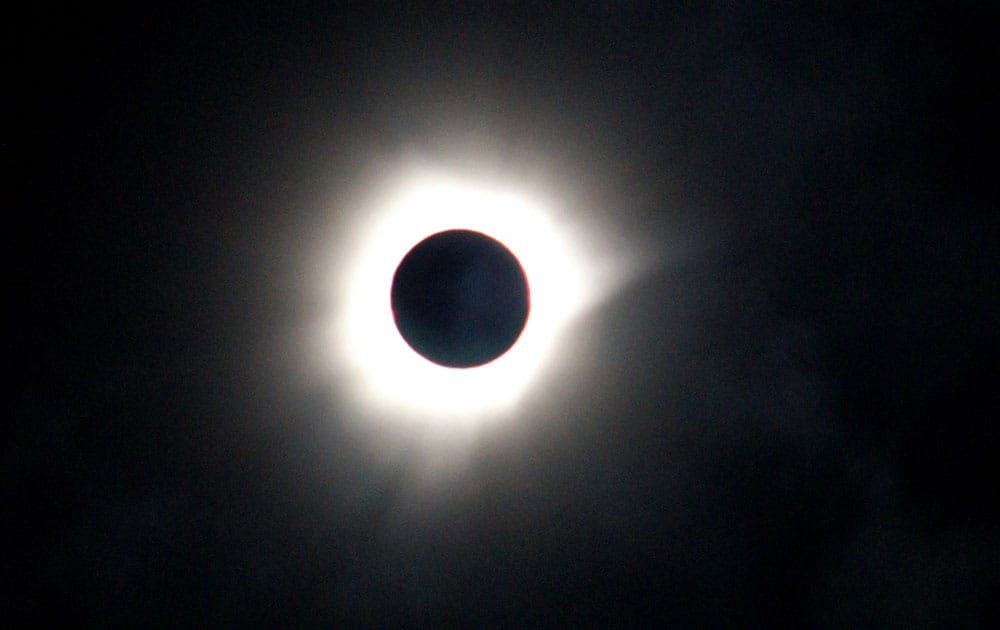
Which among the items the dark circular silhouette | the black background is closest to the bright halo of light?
the black background

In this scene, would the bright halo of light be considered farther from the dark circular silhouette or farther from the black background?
the dark circular silhouette

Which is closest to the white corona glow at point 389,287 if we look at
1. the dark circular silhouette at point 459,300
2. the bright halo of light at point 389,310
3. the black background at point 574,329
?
the bright halo of light at point 389,310

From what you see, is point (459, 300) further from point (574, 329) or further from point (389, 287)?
point (574, 329)

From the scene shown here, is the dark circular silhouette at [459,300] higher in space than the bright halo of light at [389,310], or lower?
lower

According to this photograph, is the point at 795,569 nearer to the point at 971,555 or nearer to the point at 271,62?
the point at 971,555

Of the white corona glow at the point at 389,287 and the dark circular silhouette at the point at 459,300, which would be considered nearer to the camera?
the dark circular silhouette at the point at 459,300

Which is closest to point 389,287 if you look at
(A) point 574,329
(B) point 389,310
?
(B) point 389,310

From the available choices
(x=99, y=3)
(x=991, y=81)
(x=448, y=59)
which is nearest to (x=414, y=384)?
(x=448, y=59)

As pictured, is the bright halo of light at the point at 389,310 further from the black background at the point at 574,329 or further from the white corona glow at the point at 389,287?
the black background at the point at 574,329
